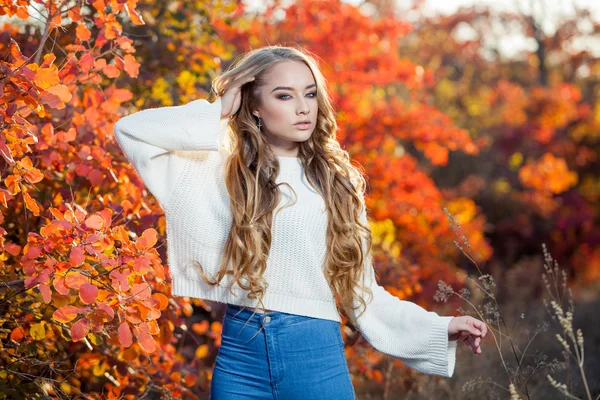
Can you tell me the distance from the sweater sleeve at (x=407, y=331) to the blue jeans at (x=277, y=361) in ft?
0.79

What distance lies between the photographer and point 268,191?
3004 millimetres

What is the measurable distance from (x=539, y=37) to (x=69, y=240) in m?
20.7

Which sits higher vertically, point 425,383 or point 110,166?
point 110,166

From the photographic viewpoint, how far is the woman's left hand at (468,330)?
281 cm

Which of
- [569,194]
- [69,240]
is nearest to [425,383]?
[69,240]

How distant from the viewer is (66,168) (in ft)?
11.7

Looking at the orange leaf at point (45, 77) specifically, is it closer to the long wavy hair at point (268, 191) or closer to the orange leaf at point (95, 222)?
the orange leaf at point (95, 222)

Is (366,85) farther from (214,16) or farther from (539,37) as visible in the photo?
(539,37)

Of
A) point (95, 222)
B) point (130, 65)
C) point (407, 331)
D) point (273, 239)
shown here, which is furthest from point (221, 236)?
point (130, 65)

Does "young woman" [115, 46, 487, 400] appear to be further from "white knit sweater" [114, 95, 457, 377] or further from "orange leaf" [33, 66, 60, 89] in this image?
"orange leaf" [33, 66, 60, 89]

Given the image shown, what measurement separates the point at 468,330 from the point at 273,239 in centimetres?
81

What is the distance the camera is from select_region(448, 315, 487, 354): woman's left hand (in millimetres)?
2814

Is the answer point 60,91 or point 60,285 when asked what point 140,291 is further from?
point 60,91

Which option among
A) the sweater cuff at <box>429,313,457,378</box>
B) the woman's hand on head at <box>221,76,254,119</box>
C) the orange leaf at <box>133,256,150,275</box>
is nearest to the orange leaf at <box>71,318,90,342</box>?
the orange leaf at <box>133,256,150,275</box>
